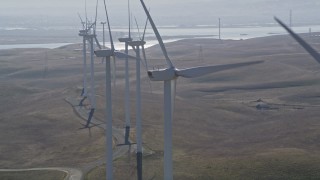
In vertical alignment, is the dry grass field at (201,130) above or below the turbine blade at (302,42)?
below

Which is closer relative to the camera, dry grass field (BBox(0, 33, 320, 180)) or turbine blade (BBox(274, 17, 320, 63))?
turbine blade (BBox(274, 17, 320, 63))

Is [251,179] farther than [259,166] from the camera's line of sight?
No

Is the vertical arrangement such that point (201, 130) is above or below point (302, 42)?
below

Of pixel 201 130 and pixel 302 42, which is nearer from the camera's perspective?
pixel 302 42

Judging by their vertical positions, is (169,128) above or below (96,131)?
above

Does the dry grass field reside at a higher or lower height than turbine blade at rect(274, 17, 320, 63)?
lower

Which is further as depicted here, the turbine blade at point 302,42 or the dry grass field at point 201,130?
the dry grass field at point 201,130

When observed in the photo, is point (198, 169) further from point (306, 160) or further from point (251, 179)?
point (306, 160)

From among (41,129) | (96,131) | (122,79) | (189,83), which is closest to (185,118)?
(96,131)
